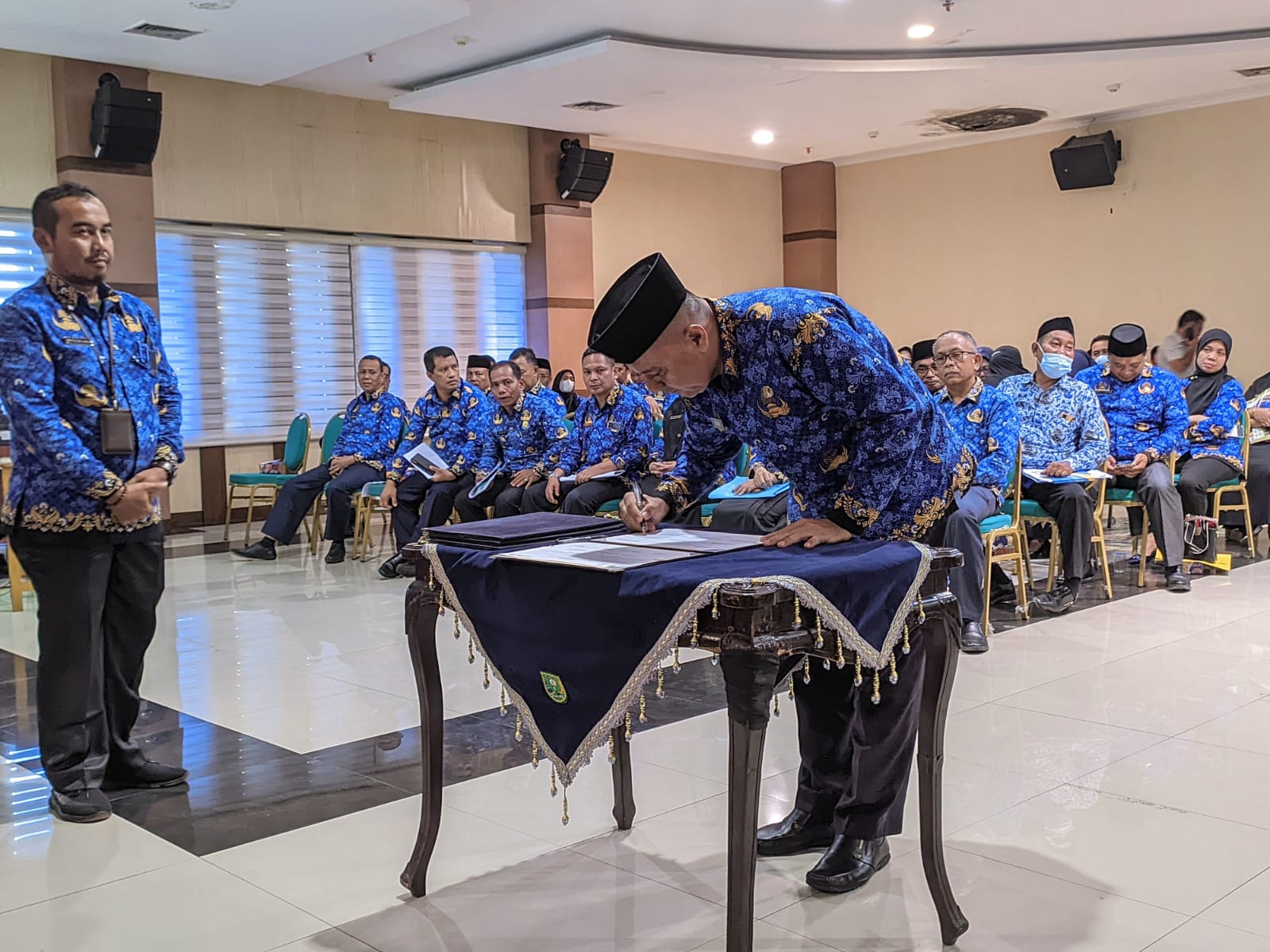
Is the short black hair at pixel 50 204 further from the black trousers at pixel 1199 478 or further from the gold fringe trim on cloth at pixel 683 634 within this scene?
the black trousers at pixel 1199 478

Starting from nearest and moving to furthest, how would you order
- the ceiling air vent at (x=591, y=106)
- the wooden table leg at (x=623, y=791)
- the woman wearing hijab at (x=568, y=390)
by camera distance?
the wooden table leg at (x=623, y=791) < the ceiling air vent at (x=591, y=106) < the woman wearing hijab at (x=568, y=390)

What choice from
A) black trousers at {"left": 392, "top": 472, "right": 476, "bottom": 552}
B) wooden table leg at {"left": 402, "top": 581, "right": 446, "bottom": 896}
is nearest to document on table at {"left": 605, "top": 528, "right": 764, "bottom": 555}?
wooden table leg at {"left": 402, "top": 581, "right": 446, "bottom": 896}

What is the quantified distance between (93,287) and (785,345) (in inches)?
75.4

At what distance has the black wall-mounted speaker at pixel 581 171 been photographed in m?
10.7

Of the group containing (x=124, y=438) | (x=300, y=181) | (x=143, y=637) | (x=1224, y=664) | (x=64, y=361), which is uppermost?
(x=300, y=181)

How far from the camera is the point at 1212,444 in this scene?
6.88 meters

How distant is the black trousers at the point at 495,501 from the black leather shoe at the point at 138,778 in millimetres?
3677

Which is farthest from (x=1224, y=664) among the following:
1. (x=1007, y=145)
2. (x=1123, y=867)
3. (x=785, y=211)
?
(x=785, y=211)

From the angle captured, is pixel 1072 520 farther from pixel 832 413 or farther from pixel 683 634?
pixel 683 634

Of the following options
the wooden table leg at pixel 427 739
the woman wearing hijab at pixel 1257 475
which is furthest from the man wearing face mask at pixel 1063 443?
the wooden table leg at pixel 427 739

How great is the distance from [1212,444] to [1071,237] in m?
4.96

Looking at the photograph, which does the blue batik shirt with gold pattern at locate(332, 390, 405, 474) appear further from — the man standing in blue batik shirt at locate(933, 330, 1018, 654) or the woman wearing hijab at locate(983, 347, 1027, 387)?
the man standing in blue batik shirt at locate(933, 330, 1018, 654)

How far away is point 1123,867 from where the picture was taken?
9.01 ft

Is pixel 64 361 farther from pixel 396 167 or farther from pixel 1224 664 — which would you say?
pixel 396 167
